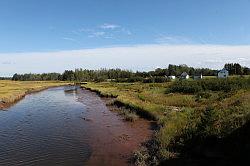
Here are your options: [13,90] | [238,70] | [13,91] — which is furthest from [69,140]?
[238,70]

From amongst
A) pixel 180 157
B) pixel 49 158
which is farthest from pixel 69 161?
pixel 180 157

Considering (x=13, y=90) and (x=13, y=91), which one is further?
(x=13, y=90)

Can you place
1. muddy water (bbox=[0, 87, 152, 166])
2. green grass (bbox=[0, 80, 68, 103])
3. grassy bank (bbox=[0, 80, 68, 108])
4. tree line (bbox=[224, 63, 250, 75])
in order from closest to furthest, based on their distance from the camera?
muddy water (bbox=[0, 87, 152, 166]), grassy bank (bbox=[0, 80, 68, 108]), green grass (bbox=[0, 80, 68, 103]), tree line (bbox=[224, 63, 250, 75])

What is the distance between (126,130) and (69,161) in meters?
10.6

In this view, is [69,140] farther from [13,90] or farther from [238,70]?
[238,70]

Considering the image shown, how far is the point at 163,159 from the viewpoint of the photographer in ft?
53.7

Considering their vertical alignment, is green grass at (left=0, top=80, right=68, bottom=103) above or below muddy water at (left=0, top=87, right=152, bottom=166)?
above

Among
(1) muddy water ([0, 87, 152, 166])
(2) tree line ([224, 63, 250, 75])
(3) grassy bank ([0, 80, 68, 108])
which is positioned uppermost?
(2) tree line ([224, 63, 250, 75])

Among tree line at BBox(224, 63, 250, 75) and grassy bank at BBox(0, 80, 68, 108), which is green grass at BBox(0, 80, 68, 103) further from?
tree line at BBox(224, 63, 250, 75)

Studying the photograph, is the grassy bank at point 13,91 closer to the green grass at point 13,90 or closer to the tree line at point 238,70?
the green grass at point 13,90

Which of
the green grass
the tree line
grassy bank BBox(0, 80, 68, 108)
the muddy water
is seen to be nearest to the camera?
the muddy water

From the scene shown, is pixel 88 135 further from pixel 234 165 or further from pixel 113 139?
pixel 234 165

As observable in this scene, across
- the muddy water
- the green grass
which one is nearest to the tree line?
the green grass

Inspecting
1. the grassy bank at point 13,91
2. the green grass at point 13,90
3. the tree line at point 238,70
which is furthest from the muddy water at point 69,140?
the tree line at point 238,70
